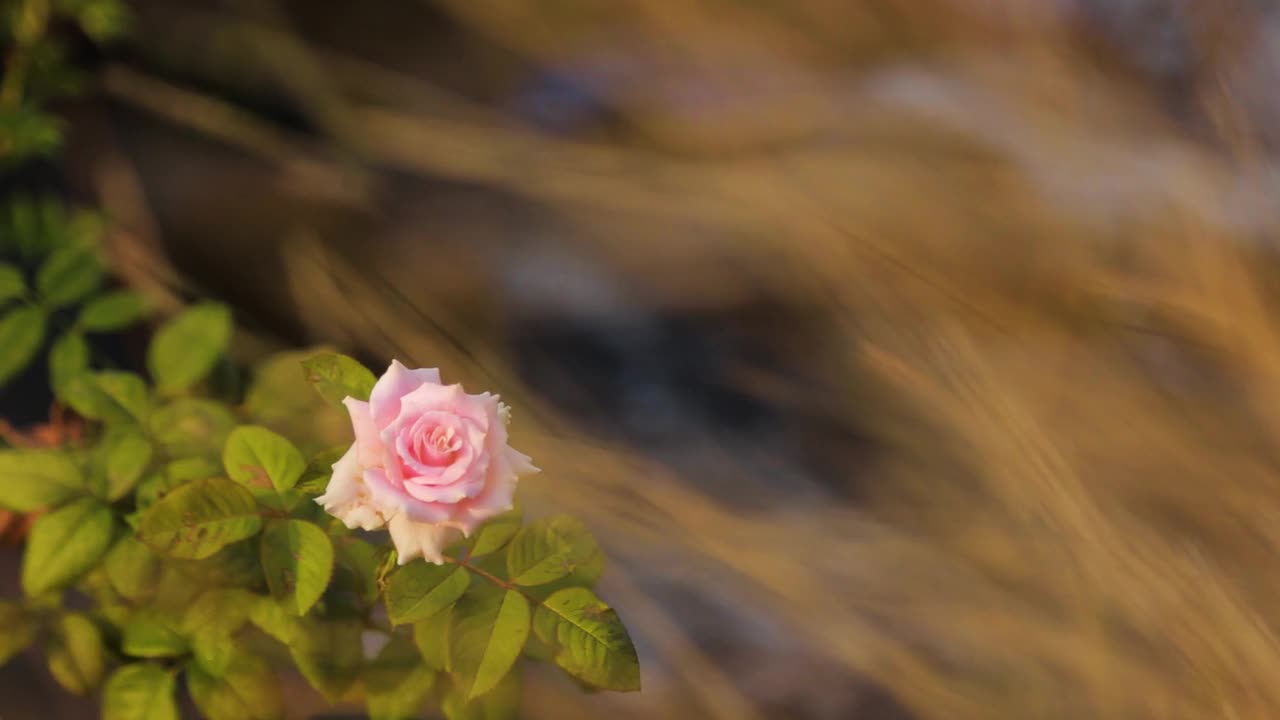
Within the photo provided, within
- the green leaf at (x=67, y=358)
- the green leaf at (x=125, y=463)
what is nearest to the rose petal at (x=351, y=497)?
the green leaf at (x=125, y=463)

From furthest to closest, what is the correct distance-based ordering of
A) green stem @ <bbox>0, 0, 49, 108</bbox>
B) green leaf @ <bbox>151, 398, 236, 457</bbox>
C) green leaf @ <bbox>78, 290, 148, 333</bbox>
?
green stem @ <bbox>0, 0, 49, 108</bbox> → green leaf @ <bbox>78, 290, 148, 333</bbox> → green leaf @ <bbox>151, 398, 236, 457</bbox>

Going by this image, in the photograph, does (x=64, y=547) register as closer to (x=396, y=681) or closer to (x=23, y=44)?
(x=396, y=681)

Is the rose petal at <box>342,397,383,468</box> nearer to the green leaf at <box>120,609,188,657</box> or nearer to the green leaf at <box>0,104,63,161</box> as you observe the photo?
the green leaf at <box>120,609,188,657</box>

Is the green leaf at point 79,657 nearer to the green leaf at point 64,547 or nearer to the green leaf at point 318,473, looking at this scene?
the green leaf at point 64,547

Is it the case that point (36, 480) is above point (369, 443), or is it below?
below

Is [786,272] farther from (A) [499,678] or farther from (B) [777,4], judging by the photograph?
(A) [499,678]

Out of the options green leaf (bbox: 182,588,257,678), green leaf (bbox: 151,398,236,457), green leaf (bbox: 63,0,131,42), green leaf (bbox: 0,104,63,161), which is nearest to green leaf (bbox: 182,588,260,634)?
green leaf (bbox: 182,588,257,678)

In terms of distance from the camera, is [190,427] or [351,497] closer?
[351,497]

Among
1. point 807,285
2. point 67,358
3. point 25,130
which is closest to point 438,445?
point 67,358
